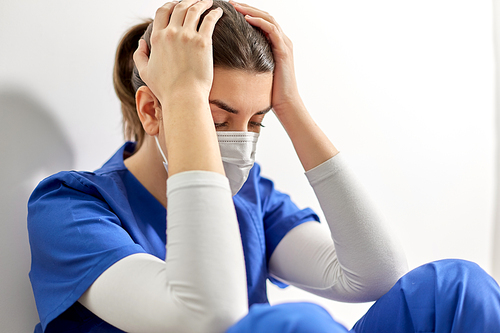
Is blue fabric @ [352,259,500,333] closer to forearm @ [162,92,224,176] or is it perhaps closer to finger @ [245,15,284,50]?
forearm @ [162,92,224,176]

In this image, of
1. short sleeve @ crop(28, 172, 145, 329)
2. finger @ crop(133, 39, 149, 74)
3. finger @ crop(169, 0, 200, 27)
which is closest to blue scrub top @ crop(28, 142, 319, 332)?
short sleeve @ crop(28, 172, 145, 329)

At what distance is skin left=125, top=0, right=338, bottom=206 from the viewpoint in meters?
0.67

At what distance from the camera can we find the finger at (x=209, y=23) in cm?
77

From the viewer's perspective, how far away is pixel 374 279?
907 millimetres

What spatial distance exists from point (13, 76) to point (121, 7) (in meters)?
0.37

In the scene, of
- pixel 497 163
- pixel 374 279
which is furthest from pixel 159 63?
pixel 497 163

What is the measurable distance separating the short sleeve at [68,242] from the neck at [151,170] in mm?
159

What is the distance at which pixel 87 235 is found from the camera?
715mm

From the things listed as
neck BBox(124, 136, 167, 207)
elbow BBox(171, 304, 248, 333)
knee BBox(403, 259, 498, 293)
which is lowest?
knee BBox(403, 259, 498, 293)

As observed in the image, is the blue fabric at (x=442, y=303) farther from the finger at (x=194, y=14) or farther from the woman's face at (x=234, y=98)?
the finger at (x=194, y=14)

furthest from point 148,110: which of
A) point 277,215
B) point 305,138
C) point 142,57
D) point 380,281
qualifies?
point 380,281

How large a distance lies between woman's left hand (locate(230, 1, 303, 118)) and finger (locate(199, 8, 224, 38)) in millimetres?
106

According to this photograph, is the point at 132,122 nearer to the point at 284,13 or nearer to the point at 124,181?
the point at 124,181

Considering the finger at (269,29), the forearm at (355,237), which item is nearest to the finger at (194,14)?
the finger at (269,29)
